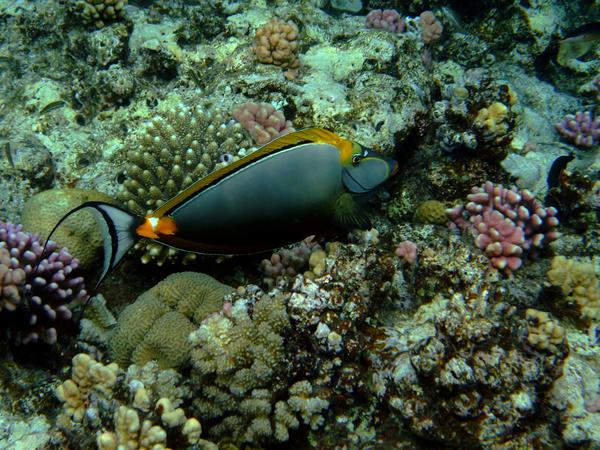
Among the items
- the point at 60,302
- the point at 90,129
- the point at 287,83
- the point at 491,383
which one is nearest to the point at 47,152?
the point at 90,129

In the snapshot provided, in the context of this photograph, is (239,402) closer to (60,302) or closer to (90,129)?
(60,302)

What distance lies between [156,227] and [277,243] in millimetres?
738

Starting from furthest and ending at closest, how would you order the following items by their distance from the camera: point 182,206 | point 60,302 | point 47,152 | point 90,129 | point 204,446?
point 90,129 < point 47,152 < point 60,302 < point 204,446 < point 182,206

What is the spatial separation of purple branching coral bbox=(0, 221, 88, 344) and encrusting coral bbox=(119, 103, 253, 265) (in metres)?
0.70

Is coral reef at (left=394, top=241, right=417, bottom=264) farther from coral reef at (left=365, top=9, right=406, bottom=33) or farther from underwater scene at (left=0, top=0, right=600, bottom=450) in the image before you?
coral reef at (left=365, top=9, right=406, bottom=33)

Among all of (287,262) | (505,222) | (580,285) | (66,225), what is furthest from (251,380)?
(580,285)

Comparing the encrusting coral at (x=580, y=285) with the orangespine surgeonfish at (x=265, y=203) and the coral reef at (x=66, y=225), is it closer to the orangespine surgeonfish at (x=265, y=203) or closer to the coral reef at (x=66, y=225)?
the orangespine surgeonfish at (x=265, y=203)

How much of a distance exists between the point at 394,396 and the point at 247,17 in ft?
20.3

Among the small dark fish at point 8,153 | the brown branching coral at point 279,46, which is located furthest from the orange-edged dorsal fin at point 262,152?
the small dark fish at point 8,153

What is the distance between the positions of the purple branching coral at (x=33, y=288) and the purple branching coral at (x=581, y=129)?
7.46 m

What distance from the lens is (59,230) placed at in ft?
13.1

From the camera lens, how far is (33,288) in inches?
138

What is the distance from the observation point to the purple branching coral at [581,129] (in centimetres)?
654

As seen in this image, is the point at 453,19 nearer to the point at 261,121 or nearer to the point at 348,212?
the point at 261,121
